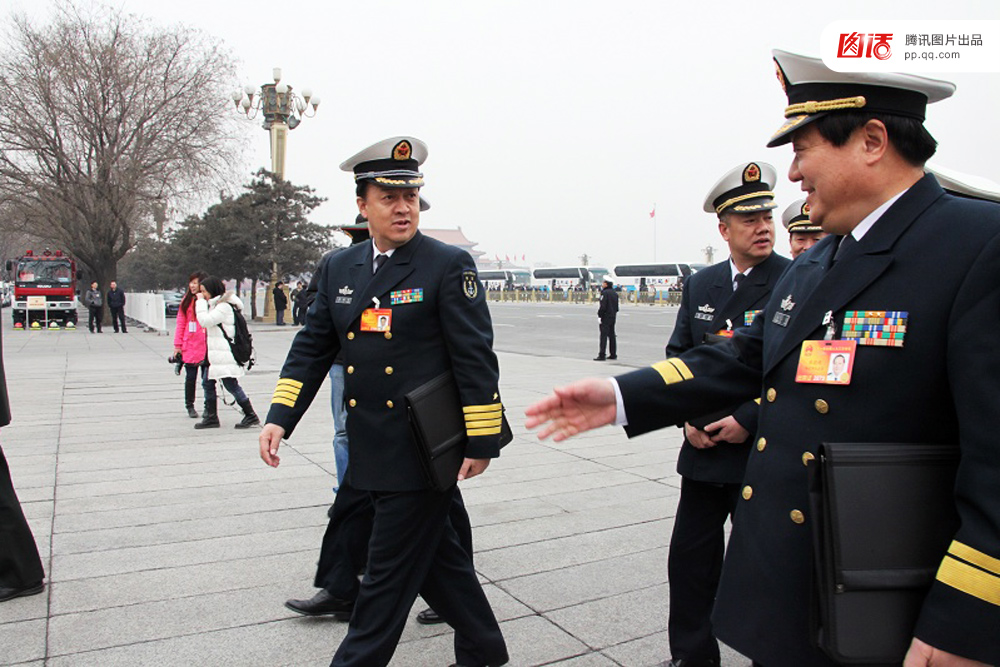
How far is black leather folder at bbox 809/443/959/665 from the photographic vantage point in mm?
1556

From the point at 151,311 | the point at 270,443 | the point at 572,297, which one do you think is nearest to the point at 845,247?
the point at 270,443

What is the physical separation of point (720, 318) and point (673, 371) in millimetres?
1358

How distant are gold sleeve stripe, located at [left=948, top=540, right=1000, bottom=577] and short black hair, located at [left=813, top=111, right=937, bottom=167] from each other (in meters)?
0.78

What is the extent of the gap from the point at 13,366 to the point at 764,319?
16.0 meters

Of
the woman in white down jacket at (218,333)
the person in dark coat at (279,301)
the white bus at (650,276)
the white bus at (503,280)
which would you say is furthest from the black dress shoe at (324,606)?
the white bus at (503,280)

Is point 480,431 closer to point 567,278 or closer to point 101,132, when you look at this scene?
point 101,132

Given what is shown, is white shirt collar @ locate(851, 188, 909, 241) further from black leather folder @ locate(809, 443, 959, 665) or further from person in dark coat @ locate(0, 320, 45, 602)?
person in dark coat @ locate(0, 320, 45, 602)

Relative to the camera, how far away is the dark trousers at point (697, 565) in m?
3.05

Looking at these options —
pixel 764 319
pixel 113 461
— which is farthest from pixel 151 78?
pixel 764 319

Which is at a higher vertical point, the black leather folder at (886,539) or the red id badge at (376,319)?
the red id badge at (376,319)

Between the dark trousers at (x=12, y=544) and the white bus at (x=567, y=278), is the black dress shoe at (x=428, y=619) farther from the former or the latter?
the white bus at (x=567, y=278)

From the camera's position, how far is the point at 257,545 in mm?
4500

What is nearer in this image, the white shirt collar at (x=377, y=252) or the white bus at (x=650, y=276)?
the white shirt collar at (x=377, y=252)

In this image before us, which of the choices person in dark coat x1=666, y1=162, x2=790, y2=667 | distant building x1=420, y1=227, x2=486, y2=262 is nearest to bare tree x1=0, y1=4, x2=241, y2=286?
person in dark coat x1=666, y1=162, x2=790, y2=667
